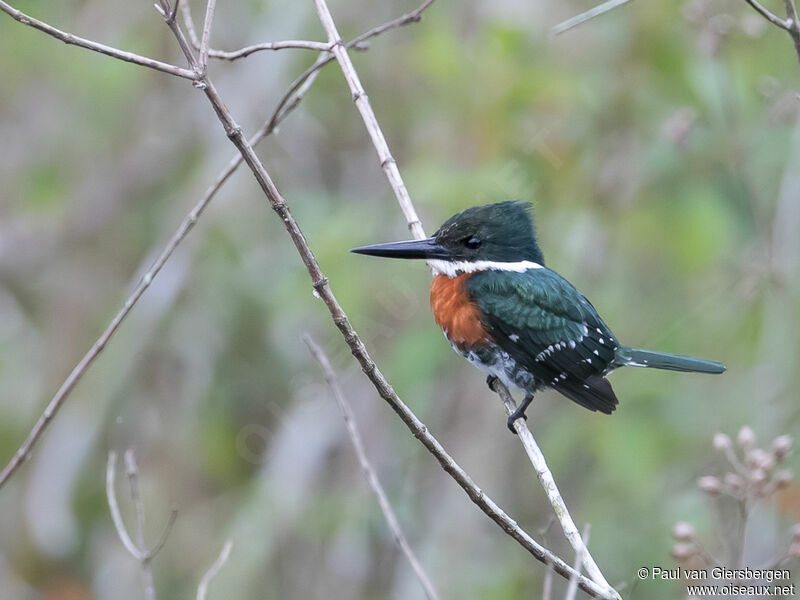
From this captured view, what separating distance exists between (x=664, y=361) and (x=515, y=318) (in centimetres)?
53

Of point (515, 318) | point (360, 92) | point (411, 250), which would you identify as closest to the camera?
point (360, 92)

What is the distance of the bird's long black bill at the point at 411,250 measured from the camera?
9.55 ft

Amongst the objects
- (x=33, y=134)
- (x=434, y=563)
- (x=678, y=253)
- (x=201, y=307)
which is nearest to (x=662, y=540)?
(x=434, y=563)

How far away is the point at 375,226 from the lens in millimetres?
3900

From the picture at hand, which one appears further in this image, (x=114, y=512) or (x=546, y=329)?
(x=546, y=329)

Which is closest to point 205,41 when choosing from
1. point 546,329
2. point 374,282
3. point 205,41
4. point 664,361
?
point 205,41

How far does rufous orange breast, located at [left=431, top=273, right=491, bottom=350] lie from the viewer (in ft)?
10.7

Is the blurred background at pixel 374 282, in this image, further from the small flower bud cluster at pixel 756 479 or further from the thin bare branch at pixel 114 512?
the thin bare branch at pixel 114 512

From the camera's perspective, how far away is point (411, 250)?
10.1 ft

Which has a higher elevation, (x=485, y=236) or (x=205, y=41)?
(x=485, y=236)

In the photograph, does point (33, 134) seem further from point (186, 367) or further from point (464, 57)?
point (464, 57)

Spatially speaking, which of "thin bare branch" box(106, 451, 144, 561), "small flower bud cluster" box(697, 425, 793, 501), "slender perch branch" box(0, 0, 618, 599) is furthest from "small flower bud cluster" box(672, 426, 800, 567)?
"thin bare branch" box(106, 451, 144, 561)

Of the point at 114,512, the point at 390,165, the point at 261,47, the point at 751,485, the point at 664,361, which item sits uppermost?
the point at 664,361

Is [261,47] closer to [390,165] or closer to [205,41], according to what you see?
[205,41]
